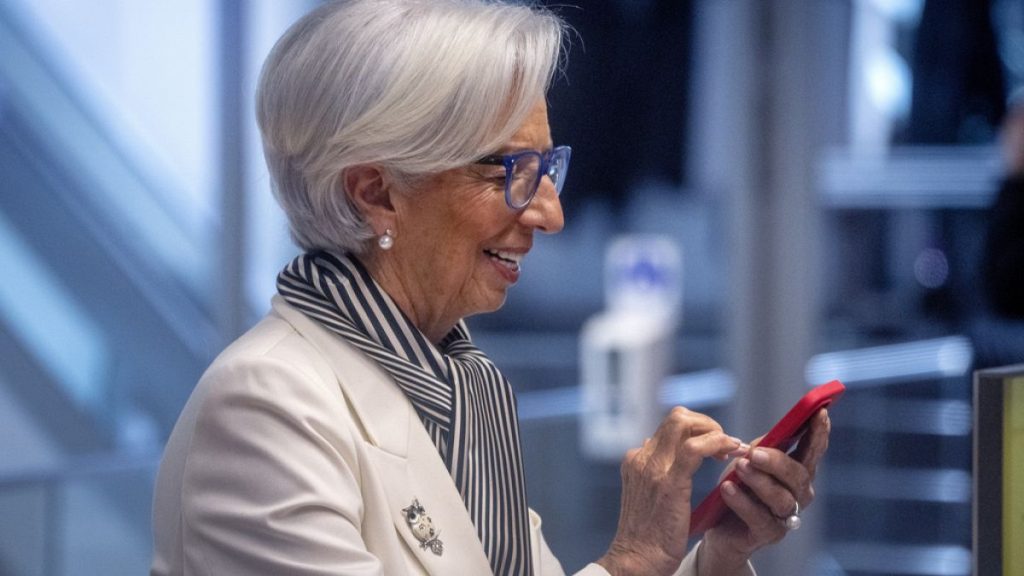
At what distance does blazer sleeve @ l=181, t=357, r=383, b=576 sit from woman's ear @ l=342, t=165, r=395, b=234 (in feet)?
0.85

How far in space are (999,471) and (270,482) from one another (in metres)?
0.76

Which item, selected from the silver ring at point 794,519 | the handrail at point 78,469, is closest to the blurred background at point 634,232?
the handrail at point 78,469

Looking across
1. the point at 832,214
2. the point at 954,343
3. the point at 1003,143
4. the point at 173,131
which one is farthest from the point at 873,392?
the point at 173,131

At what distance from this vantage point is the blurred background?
13.2 feet

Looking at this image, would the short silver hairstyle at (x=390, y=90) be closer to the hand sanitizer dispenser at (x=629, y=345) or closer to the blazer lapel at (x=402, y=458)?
the blazer lapel at (x=402, y=458)

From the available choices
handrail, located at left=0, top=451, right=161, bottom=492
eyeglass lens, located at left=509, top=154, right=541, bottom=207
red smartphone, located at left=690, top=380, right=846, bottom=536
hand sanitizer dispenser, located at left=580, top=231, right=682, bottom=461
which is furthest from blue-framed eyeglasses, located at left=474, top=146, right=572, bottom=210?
hand sanitizer dispenser, located at left=580, top=231, right=682, bottom=461

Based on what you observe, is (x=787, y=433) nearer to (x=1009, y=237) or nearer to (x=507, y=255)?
(x=507, y=255)

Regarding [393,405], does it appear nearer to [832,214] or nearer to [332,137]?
[332,137]

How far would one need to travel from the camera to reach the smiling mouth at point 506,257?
5.55 ft

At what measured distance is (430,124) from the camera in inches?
61.1

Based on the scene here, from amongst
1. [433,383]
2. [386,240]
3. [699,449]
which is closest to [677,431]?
[699,449]

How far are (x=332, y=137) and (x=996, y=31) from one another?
363cm

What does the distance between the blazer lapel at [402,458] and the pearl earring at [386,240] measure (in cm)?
14

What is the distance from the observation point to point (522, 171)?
164 cm
